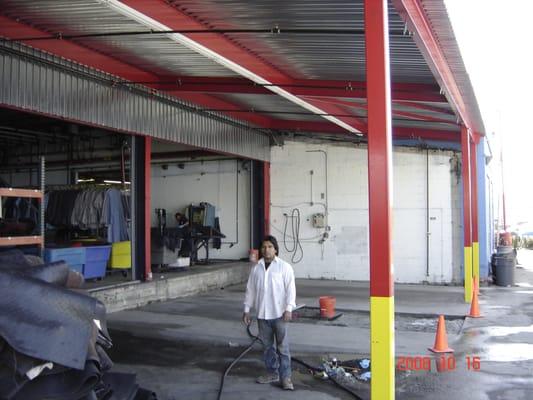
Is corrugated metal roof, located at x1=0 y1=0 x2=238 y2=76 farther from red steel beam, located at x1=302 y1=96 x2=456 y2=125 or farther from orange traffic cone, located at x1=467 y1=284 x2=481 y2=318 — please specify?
orange traffic cone, located at x1=467 y1=284 x2=481 y2=318

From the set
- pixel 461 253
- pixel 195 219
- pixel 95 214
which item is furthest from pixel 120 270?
pixel 461 253

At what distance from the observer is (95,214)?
1166 cm

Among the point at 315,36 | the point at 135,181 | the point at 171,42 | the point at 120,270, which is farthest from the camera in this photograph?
the point at 120,270

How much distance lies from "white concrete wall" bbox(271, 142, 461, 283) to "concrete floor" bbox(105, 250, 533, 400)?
8.65ft

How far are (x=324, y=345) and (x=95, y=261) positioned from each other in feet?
18.7

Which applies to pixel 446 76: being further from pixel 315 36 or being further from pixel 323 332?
pixel 323 332

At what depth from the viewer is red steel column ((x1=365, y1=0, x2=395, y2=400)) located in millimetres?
4691

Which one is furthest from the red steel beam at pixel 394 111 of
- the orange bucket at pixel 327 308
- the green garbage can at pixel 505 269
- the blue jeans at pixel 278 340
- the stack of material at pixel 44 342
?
the stack of material at pixel 44 342

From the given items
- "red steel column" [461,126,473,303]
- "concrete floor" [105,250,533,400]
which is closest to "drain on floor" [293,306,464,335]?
"concrete floor" [105,250,533,400]

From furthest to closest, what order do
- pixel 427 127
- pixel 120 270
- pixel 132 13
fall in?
pixel 427 127
pixel 120 270
pixel 132 13

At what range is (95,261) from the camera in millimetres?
11023

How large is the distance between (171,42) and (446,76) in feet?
14.3

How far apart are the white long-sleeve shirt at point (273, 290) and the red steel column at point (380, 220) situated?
3.75ft

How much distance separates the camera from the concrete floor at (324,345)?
570 cm
